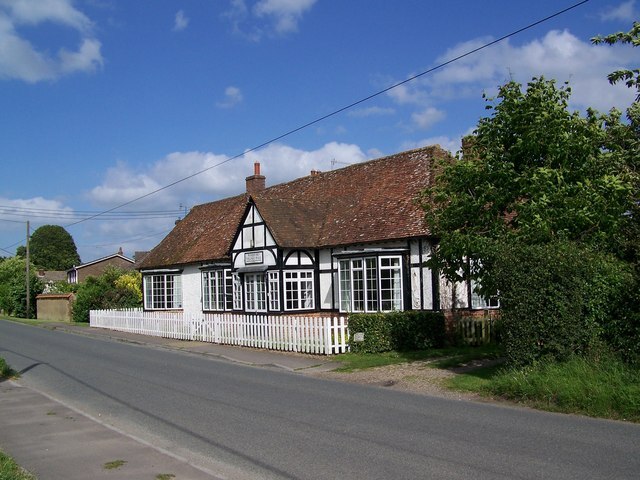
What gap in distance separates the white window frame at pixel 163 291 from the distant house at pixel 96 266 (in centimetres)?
4842

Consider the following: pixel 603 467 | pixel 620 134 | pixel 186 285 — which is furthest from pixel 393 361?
pixel 186 285

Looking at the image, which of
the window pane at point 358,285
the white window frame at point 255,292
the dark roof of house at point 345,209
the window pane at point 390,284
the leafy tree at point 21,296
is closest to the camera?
the window pane at point 390,284

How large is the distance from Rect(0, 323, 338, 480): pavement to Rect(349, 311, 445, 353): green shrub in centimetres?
918

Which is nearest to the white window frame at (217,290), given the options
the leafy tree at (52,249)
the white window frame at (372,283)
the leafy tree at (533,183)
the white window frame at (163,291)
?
the white window frame at (163,291)

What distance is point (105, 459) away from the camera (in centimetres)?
782

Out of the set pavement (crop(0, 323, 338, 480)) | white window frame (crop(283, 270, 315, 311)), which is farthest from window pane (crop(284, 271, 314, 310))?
pavement (crop(0, 323, 338, 480))

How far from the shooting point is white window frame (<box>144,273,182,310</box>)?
33094mm

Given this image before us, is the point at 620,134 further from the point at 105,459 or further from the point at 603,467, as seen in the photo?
the point at 105,459

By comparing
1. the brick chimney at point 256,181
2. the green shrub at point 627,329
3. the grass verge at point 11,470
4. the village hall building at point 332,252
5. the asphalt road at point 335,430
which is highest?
the brick chimney at point 256,181

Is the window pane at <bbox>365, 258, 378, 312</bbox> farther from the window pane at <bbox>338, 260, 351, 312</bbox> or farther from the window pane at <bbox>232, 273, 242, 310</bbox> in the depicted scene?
the window pane at <bbox>232, 273, 242, 310</bbox>

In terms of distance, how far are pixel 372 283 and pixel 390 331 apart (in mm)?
3118

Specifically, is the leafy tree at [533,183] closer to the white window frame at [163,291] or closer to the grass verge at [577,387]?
the grass verge at [577,387]

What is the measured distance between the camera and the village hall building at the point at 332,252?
69.3ft

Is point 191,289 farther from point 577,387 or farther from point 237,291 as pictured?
point 577,387
